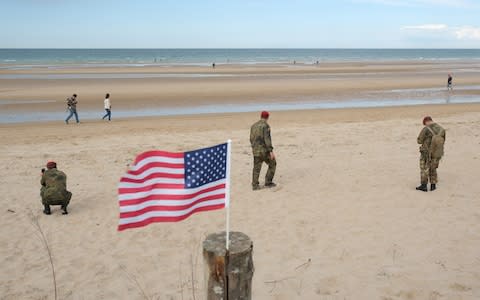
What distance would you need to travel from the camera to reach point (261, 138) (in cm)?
1046

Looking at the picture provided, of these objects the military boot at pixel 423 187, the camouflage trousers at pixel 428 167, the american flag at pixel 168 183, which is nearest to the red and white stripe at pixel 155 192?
the american flag at pixel 168 183

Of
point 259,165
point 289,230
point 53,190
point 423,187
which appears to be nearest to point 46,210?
point 53,190

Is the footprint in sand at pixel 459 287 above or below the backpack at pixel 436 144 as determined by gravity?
below

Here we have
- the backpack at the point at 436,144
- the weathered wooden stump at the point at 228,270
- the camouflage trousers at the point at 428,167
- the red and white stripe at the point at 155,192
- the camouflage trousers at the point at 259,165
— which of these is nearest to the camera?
the weathered wooden stump at the point at 228,270

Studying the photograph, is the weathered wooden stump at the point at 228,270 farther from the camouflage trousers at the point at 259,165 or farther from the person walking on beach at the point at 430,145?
the person walking on beach at the point at 430,145

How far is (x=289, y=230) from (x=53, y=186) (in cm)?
491

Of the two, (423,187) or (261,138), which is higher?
(261,138)

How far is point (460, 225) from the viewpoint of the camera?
8469 mm

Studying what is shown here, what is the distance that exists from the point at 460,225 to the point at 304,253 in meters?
3.25

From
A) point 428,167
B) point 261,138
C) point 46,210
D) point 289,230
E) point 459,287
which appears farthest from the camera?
point 261,138

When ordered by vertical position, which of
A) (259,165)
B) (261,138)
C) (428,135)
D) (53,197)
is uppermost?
(428,135)

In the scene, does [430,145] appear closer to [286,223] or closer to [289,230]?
[286,223]

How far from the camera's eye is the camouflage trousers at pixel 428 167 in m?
10.2

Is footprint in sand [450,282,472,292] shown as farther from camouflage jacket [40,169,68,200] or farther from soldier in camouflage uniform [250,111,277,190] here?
camouflage jacket [40,169,68,200]
